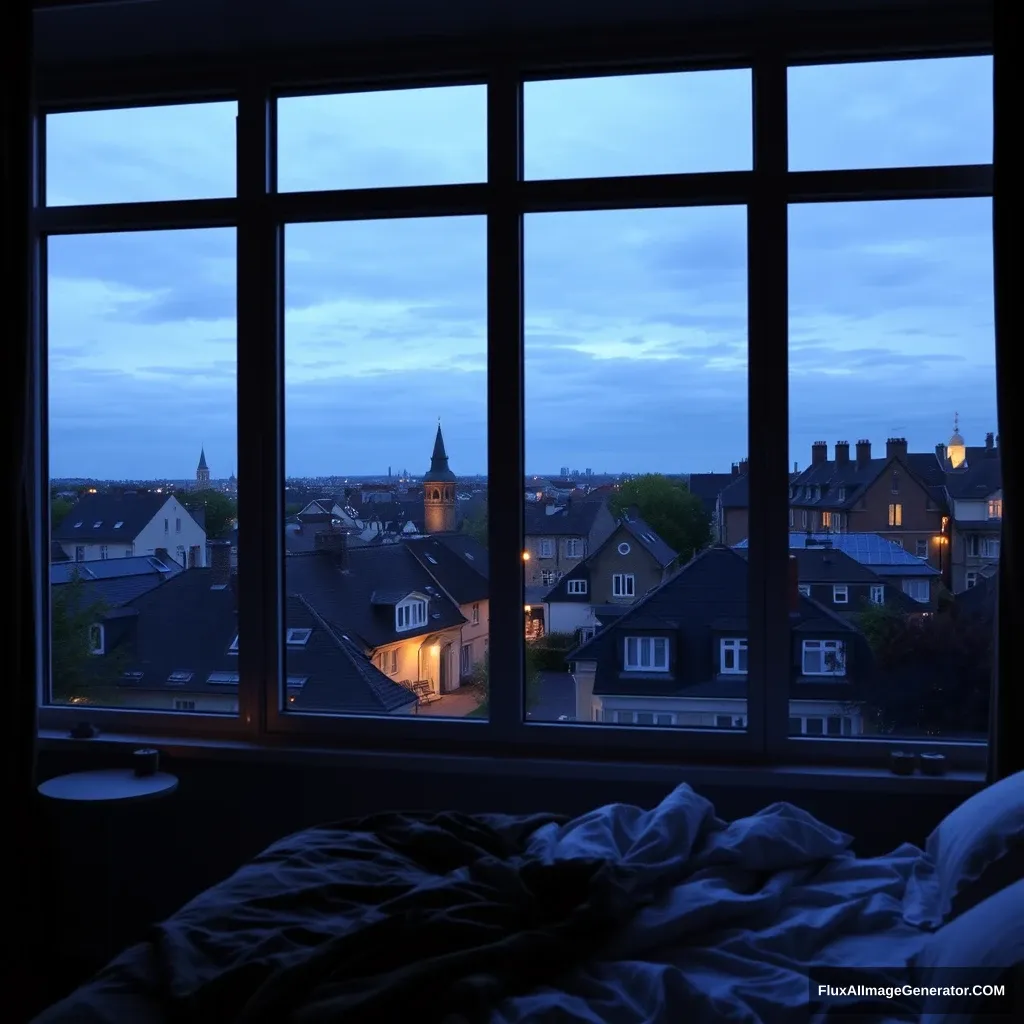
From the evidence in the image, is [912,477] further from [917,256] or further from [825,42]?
[825,42]

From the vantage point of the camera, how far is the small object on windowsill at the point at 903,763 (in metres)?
2.86

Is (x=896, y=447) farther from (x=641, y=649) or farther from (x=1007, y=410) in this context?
(x=641, y=649)

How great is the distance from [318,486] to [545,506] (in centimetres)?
81

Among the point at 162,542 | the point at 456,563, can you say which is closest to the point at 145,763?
the point at 162,542

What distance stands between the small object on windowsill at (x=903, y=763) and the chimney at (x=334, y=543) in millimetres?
1882

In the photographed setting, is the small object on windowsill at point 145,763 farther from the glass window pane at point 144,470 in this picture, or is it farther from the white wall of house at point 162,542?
the white wall of house at point 162,542

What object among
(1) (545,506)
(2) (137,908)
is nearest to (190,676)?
(2) (137,908)

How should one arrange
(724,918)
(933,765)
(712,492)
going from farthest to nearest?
(712,492) → (933,765) → (724,918)

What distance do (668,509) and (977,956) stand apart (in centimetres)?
194

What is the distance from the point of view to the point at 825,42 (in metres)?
2.97

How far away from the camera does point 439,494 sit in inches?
129

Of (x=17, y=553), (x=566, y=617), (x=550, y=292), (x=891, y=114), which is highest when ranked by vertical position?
(x=891, y=114)

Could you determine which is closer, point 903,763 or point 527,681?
point 903,763

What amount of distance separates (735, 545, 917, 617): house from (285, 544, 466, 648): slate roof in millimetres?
1176
